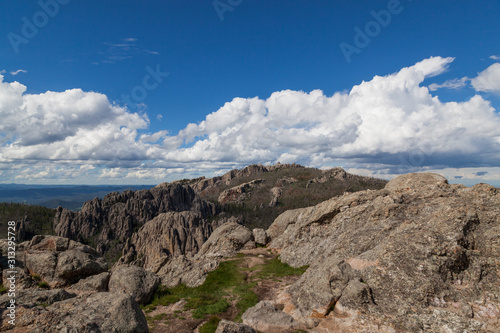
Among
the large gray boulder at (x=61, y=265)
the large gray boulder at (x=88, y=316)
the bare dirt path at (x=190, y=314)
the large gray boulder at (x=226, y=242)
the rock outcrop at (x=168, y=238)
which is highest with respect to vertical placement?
the large gray boulder at (x=88, y=316)

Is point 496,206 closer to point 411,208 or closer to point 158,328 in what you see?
point 411,208

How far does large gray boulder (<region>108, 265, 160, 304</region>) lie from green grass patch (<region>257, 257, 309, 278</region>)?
40.7 feet

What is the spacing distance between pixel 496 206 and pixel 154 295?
1320 inches

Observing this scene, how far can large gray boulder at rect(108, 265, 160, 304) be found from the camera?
25.4 metres

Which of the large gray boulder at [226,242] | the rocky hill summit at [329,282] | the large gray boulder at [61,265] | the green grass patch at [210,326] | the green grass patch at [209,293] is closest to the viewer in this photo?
the rocky hill summit at [329,282]

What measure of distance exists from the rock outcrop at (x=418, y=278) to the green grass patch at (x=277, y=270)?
20.2 feet

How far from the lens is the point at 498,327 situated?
15.1 metres

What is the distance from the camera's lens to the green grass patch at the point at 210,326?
1865cm

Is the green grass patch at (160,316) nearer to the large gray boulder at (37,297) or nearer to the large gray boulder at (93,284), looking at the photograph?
the large gray boulder at (37,297)

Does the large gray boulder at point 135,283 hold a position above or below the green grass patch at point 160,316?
above

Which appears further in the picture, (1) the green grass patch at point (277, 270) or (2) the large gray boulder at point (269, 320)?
(1) the green grass patch at point (277, 270)

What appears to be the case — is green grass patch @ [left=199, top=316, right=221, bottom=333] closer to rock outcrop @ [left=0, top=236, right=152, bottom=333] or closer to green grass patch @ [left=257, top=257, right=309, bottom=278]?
rock outcrop @ [left=0, top=236, right=152, bottom=333]

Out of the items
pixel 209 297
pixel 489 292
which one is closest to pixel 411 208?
pixel 489 292

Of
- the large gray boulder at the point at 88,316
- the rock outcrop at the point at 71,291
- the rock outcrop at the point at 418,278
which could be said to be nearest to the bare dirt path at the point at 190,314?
the rock outcrop at the point at 71,291
